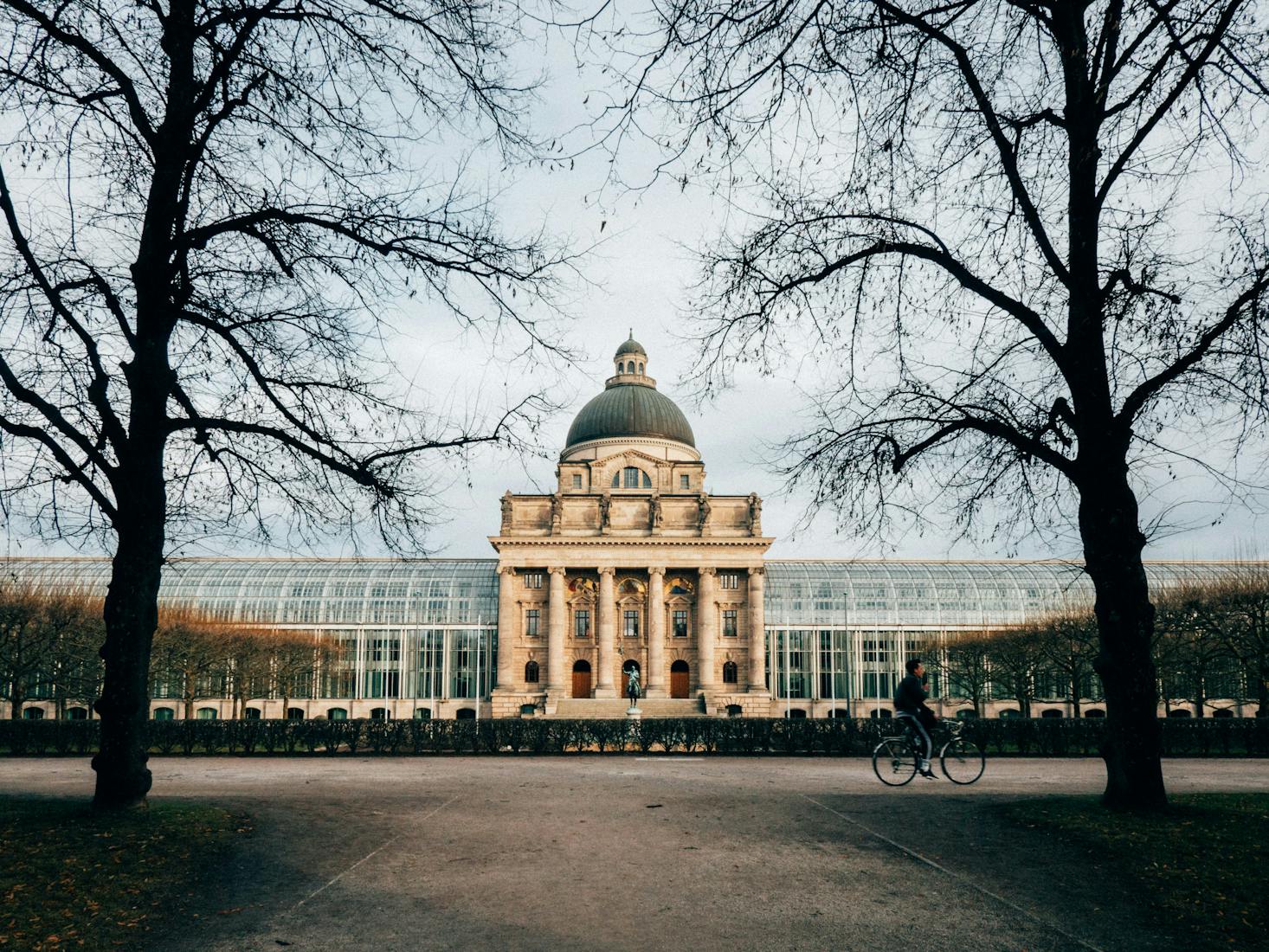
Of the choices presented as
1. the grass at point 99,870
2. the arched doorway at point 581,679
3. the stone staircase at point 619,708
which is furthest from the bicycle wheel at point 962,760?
the arched doorway at point 581,679

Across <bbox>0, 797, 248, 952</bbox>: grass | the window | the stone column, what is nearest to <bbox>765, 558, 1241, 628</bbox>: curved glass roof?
the window

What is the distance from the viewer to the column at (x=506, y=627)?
7644cm

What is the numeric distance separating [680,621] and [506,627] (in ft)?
46.0

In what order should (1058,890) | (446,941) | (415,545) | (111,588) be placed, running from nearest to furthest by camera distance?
(446,941) < (1058,890) < (111,588) < (415,545)

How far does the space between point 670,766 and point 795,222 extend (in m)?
17.8

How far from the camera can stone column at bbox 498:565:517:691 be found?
251 ft

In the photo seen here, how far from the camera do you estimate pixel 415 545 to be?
44.4ft

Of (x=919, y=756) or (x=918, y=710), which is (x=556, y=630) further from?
(x=918, y=710)

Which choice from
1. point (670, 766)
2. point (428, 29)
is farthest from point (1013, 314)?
point (670, 766)

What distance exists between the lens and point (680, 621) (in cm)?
7919

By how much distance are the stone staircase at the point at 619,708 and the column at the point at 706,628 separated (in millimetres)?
2995

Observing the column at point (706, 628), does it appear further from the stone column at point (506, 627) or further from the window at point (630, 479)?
the stone column at point (506, 627)

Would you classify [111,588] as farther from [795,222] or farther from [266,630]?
[266,630]

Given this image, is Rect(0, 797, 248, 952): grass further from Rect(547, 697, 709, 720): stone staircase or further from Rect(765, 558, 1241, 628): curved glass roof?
Rect(765, 558, 1241, 628): curved glass roof
